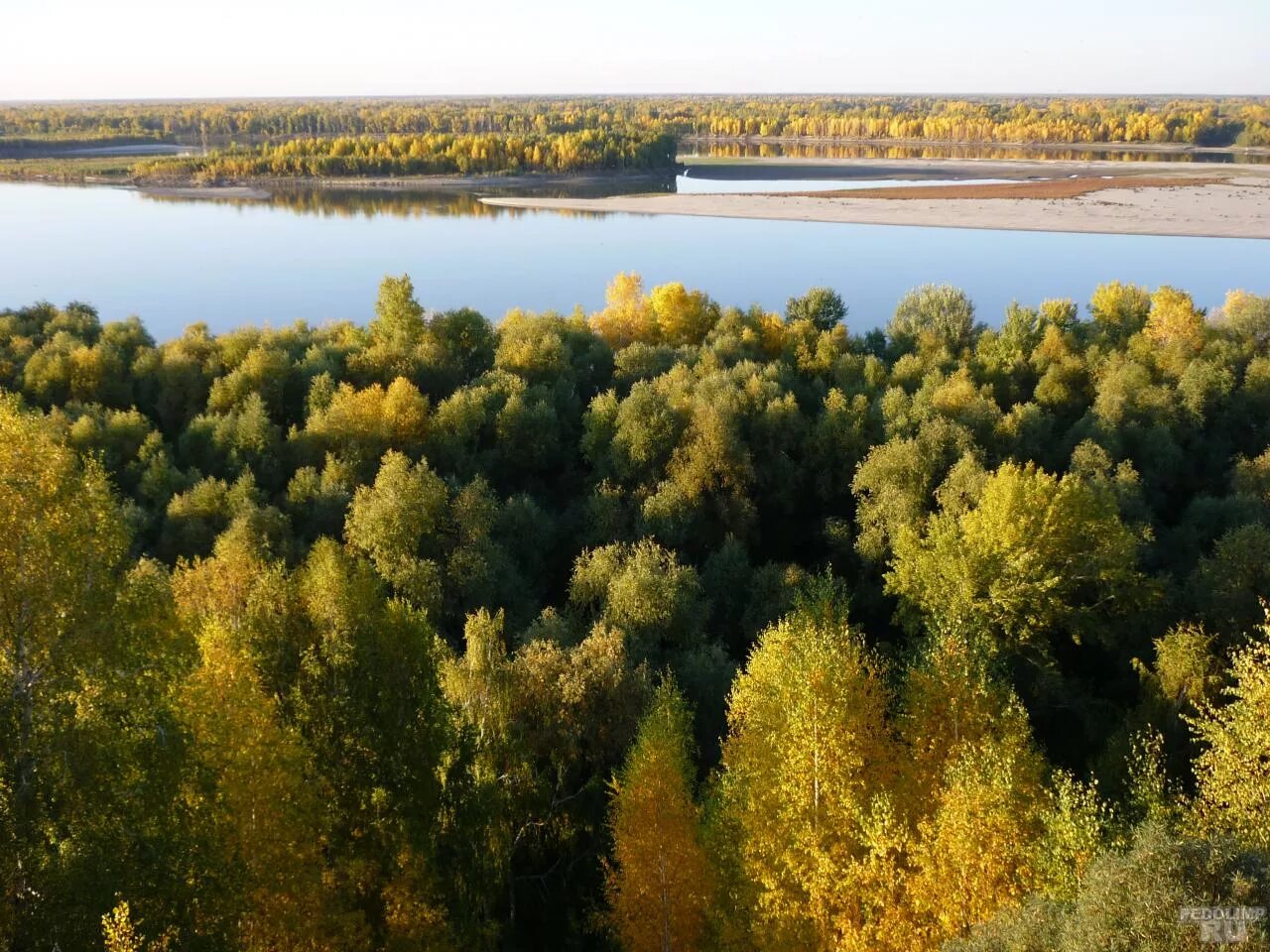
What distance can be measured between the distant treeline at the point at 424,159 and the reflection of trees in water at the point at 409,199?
4.31 meters

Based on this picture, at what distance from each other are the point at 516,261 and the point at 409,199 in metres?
29.2

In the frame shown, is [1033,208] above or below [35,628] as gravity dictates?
above

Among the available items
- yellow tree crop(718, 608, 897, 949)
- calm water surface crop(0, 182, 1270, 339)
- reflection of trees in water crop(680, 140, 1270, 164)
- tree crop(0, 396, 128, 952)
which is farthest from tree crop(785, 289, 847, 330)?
reflection of trees in water crop(680, 140, 1270, 164)

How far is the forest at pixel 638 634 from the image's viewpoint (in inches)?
275

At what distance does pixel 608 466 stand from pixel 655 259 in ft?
102

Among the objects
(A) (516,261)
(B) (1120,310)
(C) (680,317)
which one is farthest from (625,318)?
(A) (516,261)

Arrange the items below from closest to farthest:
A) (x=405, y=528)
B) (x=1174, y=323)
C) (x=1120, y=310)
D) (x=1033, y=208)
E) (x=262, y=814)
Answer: (x=262, y=814), (x=405, y=528), (x=1174, y=323), (x=1120, y=310), (x=1033, y=208)

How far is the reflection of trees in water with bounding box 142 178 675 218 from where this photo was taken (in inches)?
2721

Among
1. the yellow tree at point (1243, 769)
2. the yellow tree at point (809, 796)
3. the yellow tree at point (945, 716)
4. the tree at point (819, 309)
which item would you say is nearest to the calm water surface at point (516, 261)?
the tree at point (819, 309)

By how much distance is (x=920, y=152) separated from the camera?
11150 cm

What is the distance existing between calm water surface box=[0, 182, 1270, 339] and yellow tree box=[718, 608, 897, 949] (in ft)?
96.6

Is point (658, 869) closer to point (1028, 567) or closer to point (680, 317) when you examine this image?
point (1028, 567)

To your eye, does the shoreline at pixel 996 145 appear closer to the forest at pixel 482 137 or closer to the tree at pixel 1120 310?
the forest at pixel 482 137

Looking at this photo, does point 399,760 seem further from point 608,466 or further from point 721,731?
point 608,466
